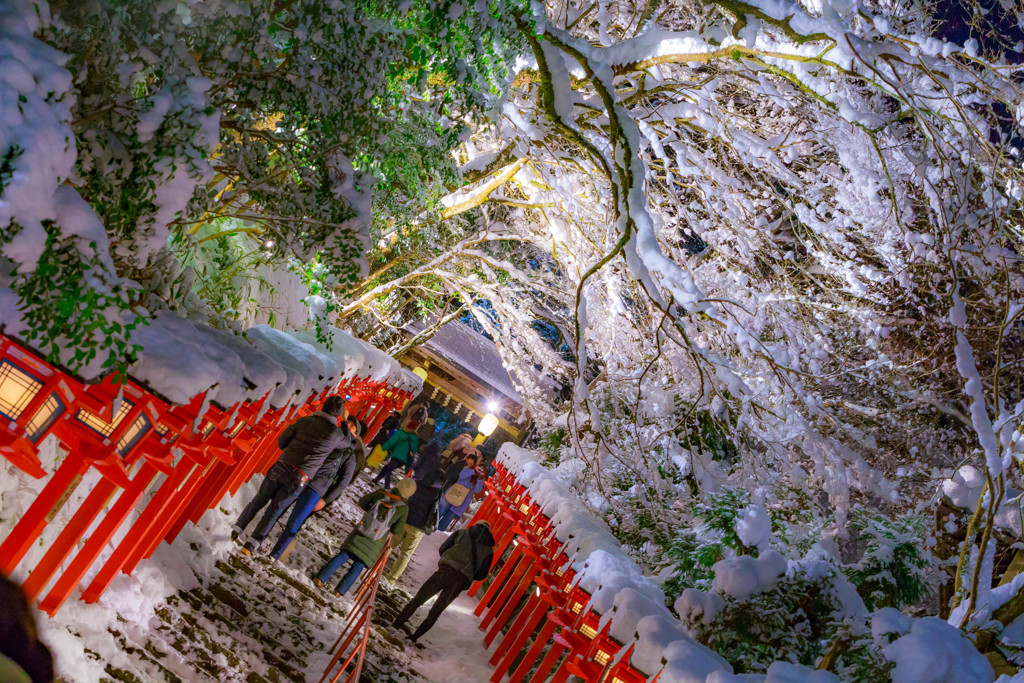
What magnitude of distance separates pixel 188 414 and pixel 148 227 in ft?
4.09

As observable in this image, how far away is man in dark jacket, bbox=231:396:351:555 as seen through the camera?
7320 millimetres

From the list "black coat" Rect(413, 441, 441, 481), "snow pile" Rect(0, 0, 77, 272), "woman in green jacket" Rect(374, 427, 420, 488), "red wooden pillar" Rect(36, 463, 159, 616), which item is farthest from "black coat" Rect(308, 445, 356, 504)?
"snow pile" Rect(0, 0, 77, 272)

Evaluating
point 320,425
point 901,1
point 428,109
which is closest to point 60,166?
point 428,109

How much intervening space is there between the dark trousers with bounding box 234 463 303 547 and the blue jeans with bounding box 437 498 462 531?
17.4 ft

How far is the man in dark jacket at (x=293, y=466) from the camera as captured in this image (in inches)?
288

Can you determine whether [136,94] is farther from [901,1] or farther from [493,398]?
[493,398]

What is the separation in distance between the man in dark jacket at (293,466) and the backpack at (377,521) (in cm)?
80

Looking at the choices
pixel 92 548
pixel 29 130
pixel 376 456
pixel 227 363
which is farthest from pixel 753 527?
pixel 376 456

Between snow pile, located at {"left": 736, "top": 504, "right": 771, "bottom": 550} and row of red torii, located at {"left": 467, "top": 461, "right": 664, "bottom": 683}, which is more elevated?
snow pile, located at {"left": 736, "top": 504, "right": 771, "bottom": 550}

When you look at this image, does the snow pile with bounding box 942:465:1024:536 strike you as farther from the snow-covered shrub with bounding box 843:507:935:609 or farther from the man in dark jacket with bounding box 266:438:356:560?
the man in dark jacket with bounding box 266:438:356:560

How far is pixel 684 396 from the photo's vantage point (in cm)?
1120

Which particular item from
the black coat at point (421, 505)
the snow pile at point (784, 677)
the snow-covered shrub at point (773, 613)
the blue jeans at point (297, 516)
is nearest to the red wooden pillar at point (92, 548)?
the blue jeans at point (297, 516)

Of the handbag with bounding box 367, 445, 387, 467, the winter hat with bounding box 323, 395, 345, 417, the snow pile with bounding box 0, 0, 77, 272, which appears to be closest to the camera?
the snow pile with bounding box 0, 0, 77, 272

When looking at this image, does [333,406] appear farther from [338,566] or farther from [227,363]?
[227,363]
